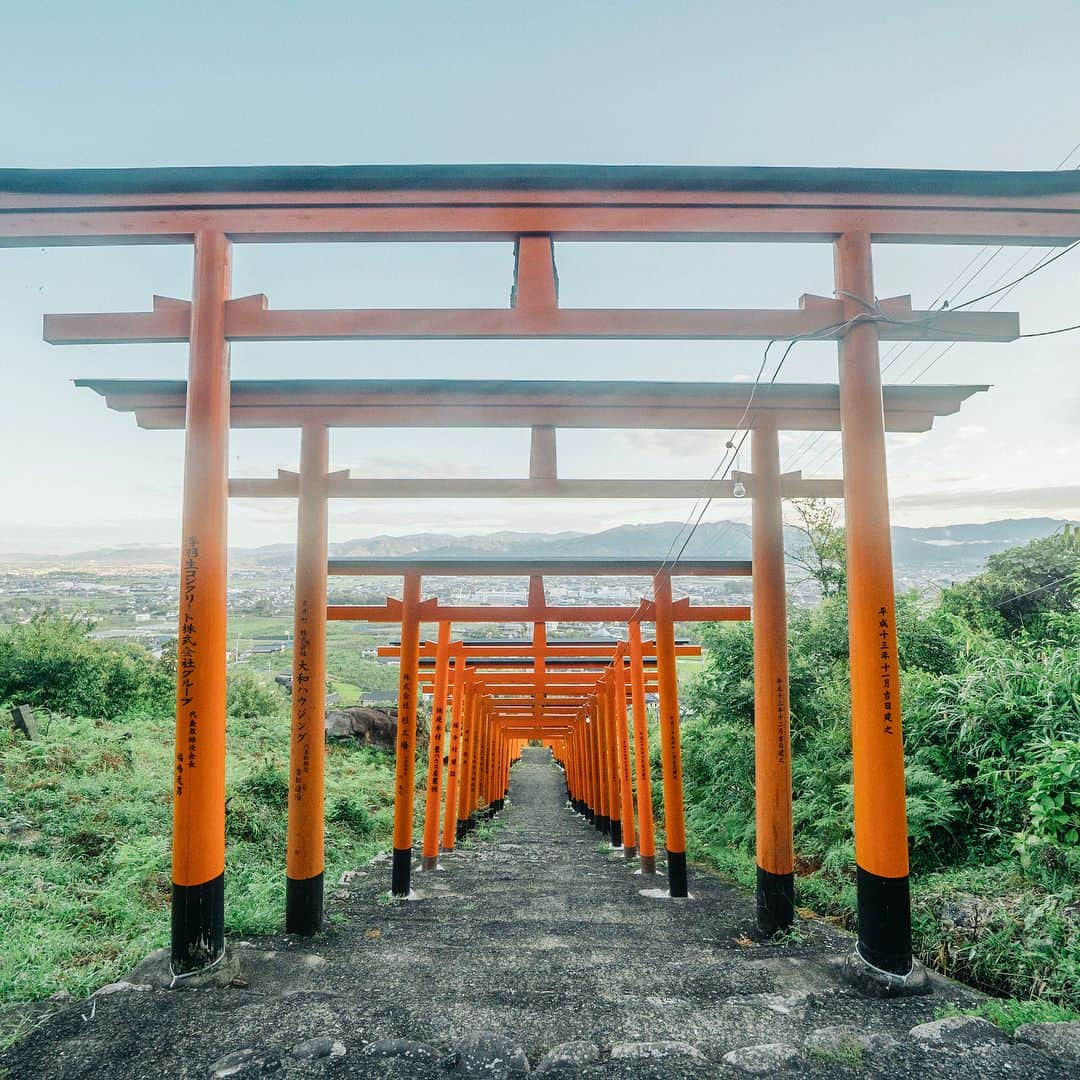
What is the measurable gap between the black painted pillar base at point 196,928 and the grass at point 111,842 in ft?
1.79

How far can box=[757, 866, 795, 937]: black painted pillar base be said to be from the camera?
5297 millimetres

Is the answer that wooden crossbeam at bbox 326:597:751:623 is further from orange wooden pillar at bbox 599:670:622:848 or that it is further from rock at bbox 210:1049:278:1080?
rock at bbox 210:1049:278:1080

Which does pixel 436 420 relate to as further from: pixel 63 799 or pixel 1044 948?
pixel 63 799

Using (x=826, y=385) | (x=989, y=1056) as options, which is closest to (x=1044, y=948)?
(x=989, y=1056)

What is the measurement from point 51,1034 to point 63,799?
666 cm

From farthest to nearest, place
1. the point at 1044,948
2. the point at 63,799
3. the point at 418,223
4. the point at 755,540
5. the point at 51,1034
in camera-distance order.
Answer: the point at 63,799 < the point at 755,540 < the point at 418,223 < the point at 1044,948 < the point at 51,1034

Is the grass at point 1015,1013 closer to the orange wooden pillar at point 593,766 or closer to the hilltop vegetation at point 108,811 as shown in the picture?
the hilltop vegetation at point 108,811

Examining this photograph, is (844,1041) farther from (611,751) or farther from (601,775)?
(601,775)

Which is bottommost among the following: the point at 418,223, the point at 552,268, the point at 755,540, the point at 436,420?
the point at 755,540

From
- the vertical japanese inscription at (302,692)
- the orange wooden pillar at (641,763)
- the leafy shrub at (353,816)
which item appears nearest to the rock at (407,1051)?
the vertical japanese inscription at (302,692)

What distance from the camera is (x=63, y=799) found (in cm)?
846

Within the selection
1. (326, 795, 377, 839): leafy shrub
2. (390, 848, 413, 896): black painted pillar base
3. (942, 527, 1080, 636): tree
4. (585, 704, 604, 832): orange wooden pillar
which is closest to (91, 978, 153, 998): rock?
(390, 848, 413, 896): black painted pillar base

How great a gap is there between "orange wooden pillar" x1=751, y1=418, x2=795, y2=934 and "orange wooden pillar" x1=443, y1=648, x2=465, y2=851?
7.39 metres

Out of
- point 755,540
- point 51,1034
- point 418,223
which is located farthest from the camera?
point 755,540
